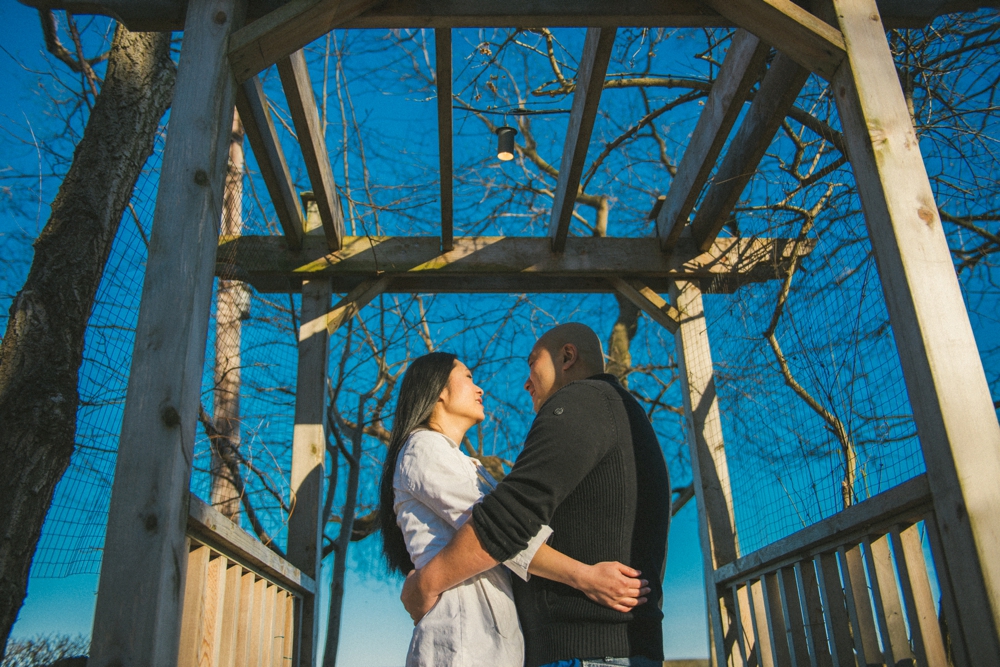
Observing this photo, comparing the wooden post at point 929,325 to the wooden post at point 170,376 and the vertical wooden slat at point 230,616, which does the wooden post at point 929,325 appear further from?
the vertical wooden slat at point 230,616

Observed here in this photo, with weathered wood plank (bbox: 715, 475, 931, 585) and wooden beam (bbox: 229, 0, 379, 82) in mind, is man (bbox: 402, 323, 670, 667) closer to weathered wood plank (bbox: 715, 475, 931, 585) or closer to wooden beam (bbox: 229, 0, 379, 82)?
weathered wood plank (bbox: 715, 475, 931, 585)

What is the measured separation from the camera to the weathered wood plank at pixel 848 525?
66.1 inches

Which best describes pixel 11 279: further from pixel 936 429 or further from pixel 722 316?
pixel 936 429

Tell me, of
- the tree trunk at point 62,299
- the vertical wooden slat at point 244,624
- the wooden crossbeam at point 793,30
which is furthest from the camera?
the tree trunk at point 62,299

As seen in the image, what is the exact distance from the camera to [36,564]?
116 inches

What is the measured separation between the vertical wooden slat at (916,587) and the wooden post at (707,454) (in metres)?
1.18

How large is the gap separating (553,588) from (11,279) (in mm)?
4375

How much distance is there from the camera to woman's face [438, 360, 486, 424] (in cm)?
191

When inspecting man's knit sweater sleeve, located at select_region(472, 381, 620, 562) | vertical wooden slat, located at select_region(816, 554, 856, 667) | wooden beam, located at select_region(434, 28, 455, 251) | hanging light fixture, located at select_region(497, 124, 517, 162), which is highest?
hanging light fixture, located at select_region(497, 124, 517, 162)

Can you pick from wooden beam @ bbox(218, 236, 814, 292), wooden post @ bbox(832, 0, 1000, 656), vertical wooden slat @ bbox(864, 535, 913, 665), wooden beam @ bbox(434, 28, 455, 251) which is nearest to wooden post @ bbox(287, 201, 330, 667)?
wooden beam @ bbox(218, 236, 814, 292)

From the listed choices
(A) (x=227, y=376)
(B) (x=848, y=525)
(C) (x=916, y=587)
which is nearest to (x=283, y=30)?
(B) (x=848, y=525)

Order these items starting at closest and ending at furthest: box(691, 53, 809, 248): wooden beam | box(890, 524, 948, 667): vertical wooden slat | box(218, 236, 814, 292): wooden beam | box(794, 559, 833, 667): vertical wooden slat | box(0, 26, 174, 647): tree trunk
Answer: box(890, 524, 948, 667): vertical wooden slat
box(794, 559, 833, 667): vertical wooden slat
box(691, 53, 809, 248): wooden beam
box(0, 26, 174, 647): tree trunk
box(218, 236, 814, 292): wooden beam

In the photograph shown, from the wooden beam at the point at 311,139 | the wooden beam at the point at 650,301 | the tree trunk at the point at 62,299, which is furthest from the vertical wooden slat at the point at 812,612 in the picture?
the tree trunk at the point at 62,299

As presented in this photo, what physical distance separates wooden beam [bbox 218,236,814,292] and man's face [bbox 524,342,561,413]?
140 cm
